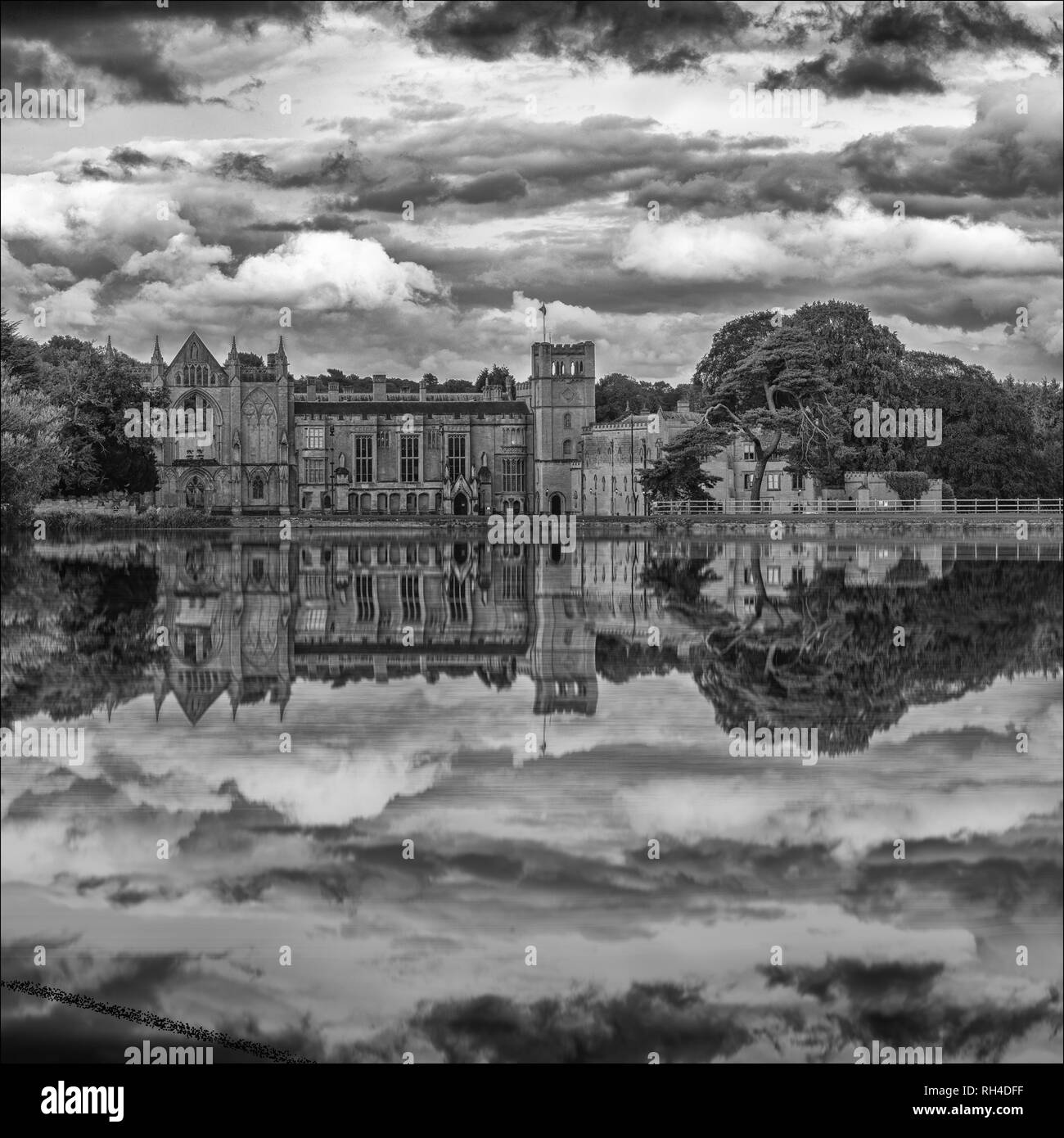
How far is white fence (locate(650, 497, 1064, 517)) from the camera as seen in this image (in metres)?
61.1

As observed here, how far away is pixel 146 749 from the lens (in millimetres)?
11406

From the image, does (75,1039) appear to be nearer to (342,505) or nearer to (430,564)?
(430,564)

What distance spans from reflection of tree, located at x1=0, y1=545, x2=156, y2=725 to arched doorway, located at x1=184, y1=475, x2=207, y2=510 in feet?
209

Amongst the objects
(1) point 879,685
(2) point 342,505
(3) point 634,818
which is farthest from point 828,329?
(3) point 634,818

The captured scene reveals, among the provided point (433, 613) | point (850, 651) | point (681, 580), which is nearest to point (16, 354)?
point (681, 580)

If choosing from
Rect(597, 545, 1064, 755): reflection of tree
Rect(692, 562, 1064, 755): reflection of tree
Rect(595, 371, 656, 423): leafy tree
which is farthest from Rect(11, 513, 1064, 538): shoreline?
Rect(595, 371, 656, 423): leafy tree

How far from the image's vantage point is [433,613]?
21609 millimetres

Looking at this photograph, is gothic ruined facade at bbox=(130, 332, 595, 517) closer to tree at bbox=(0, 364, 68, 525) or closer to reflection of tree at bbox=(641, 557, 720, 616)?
tree at bbox=(0, 364, 68, 525)

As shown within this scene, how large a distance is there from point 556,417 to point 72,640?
→ 246 ft

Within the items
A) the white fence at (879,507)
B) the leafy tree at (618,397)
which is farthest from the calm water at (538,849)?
the leafy tree at (618,397)

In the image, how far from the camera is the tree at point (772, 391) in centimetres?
5862

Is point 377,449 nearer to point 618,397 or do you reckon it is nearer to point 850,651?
point 618,397
